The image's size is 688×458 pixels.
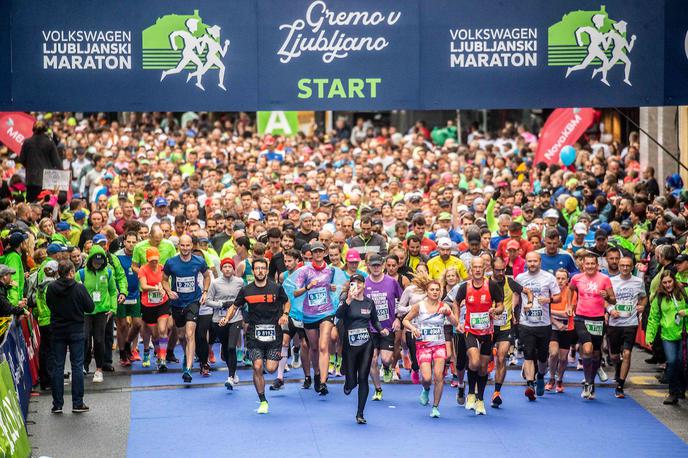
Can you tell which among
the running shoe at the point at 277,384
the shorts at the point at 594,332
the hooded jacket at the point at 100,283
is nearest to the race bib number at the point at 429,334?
the shorts at the point at 594,332

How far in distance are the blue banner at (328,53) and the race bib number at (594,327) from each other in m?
3.12

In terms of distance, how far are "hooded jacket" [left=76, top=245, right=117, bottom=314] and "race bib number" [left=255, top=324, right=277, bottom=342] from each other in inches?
111

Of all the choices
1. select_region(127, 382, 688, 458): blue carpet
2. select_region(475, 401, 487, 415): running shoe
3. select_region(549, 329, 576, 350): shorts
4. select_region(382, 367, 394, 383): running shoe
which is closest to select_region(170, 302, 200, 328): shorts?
select_region(127, 382, 688, 458): blue carpet

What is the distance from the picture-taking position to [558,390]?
17047 mm

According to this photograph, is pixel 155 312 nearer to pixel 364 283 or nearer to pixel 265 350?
pixel 265 350

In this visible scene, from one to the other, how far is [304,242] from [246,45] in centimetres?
409

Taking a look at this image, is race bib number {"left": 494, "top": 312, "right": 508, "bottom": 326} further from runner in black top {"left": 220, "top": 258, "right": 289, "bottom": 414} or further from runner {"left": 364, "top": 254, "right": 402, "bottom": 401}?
runner in black top {"left": 220, "top": 258, "right": 289, "bottom": 414}

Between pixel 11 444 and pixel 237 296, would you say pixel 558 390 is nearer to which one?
pixel 237 296

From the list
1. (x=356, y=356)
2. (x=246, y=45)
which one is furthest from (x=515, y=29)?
(x=356, y=356)

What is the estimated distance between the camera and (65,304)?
15.4m

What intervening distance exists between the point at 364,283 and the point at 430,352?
4.25ft

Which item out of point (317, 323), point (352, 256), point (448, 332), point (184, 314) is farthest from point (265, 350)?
point (448, 332)

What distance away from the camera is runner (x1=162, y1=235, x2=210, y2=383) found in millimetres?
17492

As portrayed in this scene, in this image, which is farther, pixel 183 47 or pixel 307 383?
pixel 307 383
